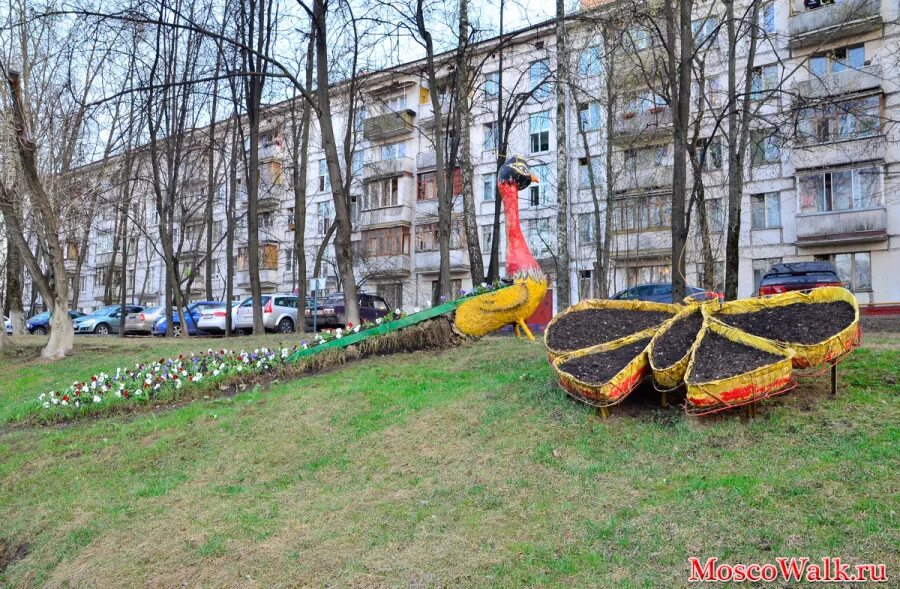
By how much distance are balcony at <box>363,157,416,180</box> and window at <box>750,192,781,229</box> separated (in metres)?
16.8

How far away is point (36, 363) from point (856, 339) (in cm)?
1559

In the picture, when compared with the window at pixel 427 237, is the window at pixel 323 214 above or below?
above

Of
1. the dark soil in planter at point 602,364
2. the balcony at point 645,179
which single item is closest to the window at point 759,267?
the balcony at point 645,179

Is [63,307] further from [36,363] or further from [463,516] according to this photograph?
[463,516]

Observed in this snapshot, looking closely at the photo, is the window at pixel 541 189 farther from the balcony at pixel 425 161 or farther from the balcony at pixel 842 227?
the balcony at pixel 842 227

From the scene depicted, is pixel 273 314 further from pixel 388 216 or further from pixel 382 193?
pixel 382 193

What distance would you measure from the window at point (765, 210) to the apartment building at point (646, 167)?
7cm

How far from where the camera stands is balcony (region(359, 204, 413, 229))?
3419cm

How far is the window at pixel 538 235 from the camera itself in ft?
98.6

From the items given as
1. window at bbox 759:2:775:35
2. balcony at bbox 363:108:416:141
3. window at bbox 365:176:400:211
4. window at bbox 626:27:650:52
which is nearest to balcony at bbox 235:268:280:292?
window at bbox 365:176:400:211

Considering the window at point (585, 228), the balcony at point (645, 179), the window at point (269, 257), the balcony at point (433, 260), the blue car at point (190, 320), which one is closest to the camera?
the blue car at point (190, 320)

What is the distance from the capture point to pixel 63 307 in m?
15.2

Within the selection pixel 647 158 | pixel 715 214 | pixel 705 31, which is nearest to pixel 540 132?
pixel 647 158

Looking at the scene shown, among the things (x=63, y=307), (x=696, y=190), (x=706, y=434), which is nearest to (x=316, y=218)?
(x=63, y=307)
